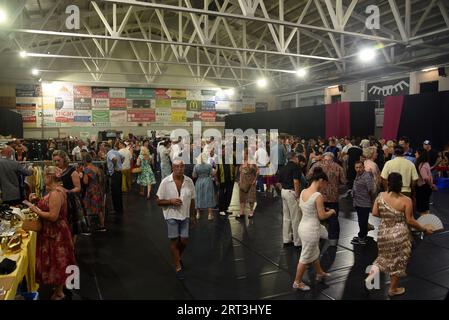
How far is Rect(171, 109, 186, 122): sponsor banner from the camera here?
19328mm

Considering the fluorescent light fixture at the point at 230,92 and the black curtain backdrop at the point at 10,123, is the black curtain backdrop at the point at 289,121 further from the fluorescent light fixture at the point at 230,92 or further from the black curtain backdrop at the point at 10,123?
the black curtain backdrop at the point at 10,123

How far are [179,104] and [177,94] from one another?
0.59 metres

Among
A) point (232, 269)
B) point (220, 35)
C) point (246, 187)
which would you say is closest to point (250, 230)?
point (246, 187)

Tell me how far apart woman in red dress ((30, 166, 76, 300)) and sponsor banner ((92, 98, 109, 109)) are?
16.0 metres

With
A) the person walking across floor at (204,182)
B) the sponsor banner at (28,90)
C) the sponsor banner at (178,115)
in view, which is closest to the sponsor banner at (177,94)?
the sponsor banner at (178,115)

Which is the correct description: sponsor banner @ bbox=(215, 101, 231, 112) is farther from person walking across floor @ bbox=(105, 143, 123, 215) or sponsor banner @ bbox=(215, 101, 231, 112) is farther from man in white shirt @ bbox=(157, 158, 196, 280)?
man in white shirt @ bbox=(157, 158, 196, 280)

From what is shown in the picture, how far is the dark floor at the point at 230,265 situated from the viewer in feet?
11.0

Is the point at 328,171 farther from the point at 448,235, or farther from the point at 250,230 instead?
the point at 448,235

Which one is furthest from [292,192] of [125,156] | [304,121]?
[304,121]

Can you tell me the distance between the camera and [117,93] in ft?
59.7

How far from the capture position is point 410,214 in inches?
116

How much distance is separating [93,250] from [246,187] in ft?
8.92

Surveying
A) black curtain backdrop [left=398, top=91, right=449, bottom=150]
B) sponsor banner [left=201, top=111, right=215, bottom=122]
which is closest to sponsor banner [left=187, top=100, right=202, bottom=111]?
sponsor banner [left=201, top=111, right=215, bottom=122]

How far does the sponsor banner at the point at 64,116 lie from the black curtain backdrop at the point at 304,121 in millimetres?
8644
